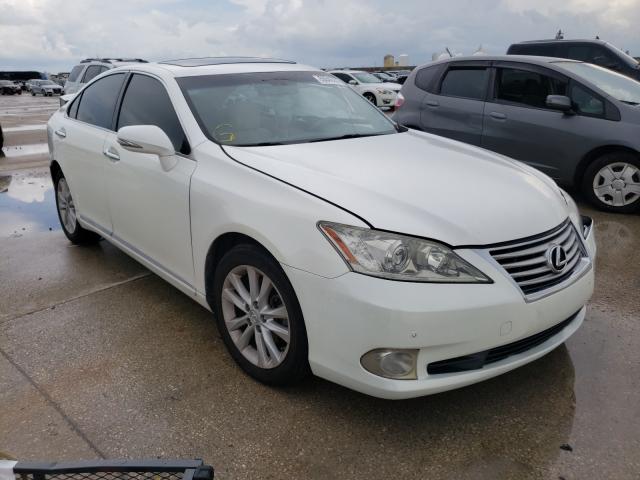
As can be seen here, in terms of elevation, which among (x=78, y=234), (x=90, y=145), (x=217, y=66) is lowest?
(x=78, y=234)

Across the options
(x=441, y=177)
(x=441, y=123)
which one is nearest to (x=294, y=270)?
(x=441, y=177)

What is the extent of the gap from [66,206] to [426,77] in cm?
461

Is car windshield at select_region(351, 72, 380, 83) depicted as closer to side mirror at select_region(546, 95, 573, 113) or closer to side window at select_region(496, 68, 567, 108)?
side window at select_region(496, 68, 567, 108)

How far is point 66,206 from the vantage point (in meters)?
4.97

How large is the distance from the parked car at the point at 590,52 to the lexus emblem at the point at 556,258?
8645 mm

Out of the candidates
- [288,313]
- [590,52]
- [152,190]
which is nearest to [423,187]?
[288,313]

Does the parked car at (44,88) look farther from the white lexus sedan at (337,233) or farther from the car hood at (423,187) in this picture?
the car hood at (423,187)

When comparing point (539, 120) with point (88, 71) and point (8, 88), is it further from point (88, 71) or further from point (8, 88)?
point (8, 88)

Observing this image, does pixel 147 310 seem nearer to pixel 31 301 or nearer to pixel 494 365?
pixel 31 301

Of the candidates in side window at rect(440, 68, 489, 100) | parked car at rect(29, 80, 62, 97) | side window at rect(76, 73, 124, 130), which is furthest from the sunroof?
parked car at rect(29, 80, 62, 97)

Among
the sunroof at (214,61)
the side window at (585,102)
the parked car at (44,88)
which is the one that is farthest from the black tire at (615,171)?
the parked car at (44,88)

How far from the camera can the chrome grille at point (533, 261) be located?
92.6 inches

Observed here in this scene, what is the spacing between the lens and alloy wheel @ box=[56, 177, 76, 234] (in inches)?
191

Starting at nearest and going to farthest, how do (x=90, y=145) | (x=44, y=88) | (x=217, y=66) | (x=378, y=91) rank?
(x=217, y=66) → (x=90, y=145) → (x=378, y=91) → (x=44, y=88)
